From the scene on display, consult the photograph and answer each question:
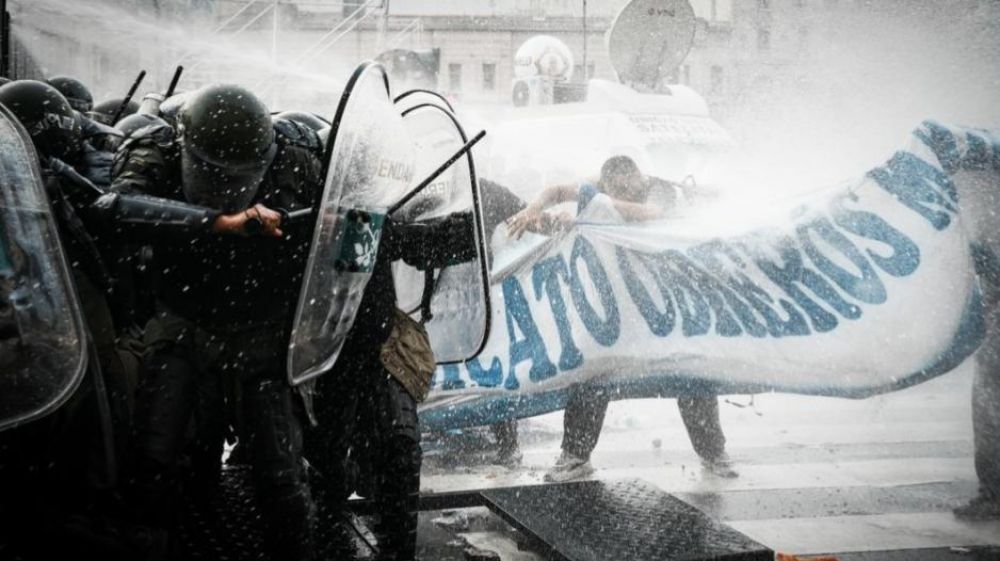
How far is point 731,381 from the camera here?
518 cm

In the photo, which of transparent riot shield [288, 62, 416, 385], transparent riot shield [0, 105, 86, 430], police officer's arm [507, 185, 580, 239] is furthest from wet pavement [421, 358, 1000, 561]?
transparent riot shield [0, 105, 86, 430]

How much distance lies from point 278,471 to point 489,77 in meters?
44.1

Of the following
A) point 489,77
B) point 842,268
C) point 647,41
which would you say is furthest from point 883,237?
point 489,77

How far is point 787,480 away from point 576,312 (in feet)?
5.28

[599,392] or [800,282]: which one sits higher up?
[800,282]

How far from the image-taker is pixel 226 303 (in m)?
2.94

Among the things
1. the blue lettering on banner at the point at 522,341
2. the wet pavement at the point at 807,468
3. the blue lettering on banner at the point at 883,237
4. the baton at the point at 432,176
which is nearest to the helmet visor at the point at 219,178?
the baton at the point at 432,176

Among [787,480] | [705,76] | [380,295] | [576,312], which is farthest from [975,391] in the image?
[705,76]

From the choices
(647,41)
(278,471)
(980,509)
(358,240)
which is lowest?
(980,509)

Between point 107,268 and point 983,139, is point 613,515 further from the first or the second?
point 983,139

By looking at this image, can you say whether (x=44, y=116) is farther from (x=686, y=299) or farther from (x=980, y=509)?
(x=980, y=509)

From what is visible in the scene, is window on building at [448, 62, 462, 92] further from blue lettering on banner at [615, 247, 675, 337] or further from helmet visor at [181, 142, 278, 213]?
helmet visor at [181, 142, 278, 213]

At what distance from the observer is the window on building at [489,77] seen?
4503cm

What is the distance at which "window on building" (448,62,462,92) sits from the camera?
148 feet
